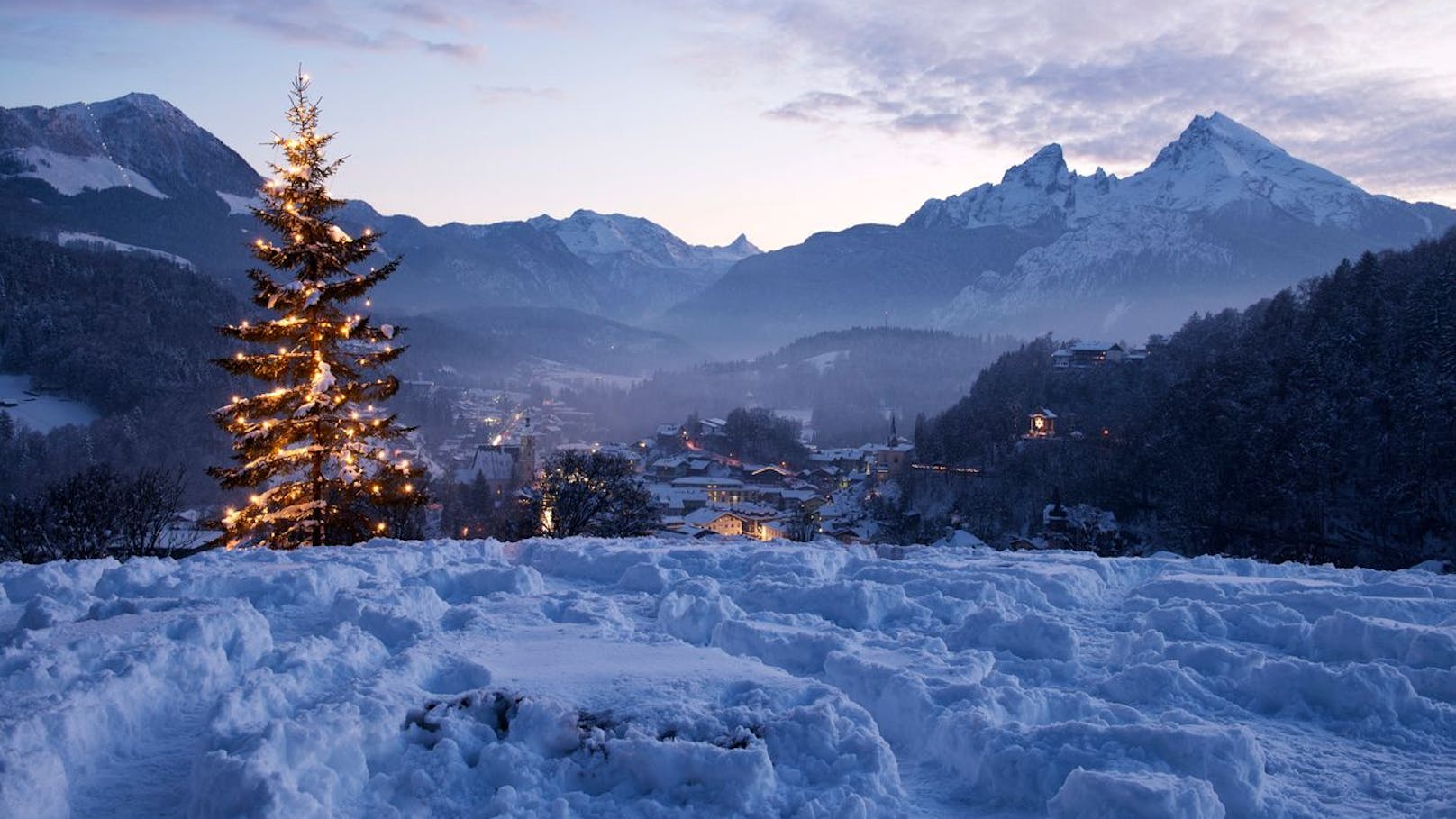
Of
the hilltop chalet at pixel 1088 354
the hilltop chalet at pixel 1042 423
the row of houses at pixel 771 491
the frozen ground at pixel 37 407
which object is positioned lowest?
the row of houses at pixel 771 491

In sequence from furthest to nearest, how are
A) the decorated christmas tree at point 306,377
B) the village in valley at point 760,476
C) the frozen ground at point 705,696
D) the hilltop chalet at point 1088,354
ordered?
the hilltop chalet at point 1088,354
the village in valley at point 760,476
the decorated christmas tree at point 306,377
the frozen ground at point 705,696

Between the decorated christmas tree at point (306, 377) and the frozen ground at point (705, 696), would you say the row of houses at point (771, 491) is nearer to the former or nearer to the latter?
the decorated christmas tree at point (306, 377)

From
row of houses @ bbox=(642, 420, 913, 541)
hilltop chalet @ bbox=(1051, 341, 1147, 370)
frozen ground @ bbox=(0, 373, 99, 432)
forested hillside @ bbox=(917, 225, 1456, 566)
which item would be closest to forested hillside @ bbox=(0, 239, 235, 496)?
frozen ground @ bbox=(0, 373, 99, 432)

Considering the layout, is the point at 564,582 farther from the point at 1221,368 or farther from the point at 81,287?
the point at 81,287

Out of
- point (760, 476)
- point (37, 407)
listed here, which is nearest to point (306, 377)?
point (760, 476)

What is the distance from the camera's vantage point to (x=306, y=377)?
52.4 ft

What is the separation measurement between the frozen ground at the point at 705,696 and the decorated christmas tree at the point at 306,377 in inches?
288

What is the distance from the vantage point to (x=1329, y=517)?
58.0 m

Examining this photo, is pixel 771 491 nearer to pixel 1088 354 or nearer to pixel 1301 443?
pixel 1088 354

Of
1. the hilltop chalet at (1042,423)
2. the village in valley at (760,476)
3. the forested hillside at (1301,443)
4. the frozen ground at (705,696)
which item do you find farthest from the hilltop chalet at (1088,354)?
the frozen ground at (705,696)

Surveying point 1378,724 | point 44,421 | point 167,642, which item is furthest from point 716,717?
point 44,421

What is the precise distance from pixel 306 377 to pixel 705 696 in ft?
44.1

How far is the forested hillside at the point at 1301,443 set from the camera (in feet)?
178

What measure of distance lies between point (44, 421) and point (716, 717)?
124 meters
